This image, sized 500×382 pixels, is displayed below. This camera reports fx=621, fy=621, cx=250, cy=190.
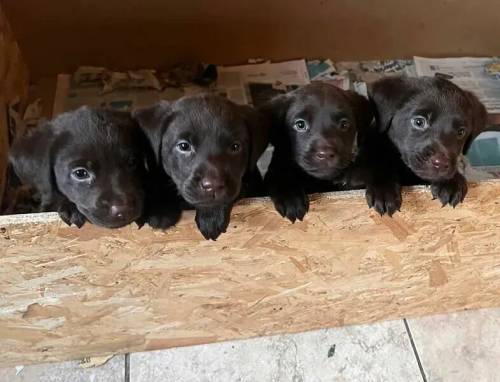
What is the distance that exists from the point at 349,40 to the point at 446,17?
17.9 inches

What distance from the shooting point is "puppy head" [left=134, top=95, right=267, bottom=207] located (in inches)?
57.9

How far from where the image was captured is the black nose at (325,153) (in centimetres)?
159

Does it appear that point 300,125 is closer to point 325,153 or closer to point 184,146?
point 325,153

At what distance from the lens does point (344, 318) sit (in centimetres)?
201

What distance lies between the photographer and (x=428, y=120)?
5.42 feet

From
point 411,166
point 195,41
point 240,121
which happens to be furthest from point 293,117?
point 195,41

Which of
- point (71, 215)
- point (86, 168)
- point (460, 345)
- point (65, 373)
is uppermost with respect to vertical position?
point (86, 168)

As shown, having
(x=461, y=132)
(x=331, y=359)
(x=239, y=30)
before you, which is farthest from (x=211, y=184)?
(x=239, y=30)

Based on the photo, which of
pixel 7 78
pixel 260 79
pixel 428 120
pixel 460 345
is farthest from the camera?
pixel 260 79

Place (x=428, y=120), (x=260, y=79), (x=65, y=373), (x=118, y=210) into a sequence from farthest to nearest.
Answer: (x=260, y=79) → (x=65, y=373) → (x=428, y=120) → (x=118, y=210)

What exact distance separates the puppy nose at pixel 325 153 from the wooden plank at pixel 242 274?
0.37 feet

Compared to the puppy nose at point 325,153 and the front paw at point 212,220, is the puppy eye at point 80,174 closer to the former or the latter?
the front paw at point 212,220

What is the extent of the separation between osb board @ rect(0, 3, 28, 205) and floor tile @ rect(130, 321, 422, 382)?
81 centimetres

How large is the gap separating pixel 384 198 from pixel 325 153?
0.62 feet
